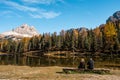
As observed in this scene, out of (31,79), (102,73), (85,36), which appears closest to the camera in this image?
(31,79)

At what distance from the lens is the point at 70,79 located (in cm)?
3244

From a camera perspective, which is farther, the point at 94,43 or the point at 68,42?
the point at 68,42

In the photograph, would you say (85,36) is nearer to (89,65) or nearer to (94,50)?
(94,50)

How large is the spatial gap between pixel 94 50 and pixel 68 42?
1132 inches

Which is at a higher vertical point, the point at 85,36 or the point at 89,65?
the point at 85,36

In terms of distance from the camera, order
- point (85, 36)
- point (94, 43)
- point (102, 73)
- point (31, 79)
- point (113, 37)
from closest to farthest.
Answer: point (31, 79) → point (102, 73) → point (113, 37) → point (94, 43) → point (85, 36)

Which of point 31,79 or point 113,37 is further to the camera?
point 113,37

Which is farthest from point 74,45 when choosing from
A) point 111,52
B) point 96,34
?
point 111,52

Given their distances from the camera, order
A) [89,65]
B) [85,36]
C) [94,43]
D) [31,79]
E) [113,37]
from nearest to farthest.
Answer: [31,79]
[89,65]
[113,37]
[94,43]
[85,36]

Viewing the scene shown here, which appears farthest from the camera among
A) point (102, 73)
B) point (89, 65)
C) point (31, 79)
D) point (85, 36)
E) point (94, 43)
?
point (85, 36)

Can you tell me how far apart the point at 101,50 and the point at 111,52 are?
14244 mm

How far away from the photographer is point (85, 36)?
593 ft

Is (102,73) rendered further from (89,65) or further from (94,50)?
(94,50)

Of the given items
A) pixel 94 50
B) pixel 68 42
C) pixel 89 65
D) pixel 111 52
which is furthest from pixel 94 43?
pixel 89 65
